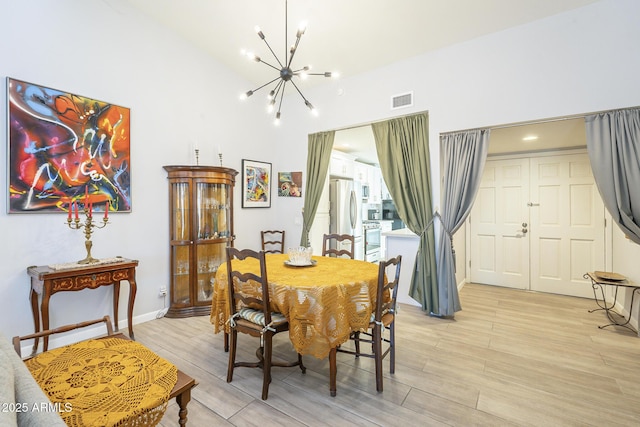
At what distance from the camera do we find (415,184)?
12.1 ft

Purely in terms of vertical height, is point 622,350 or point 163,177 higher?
point 163,177

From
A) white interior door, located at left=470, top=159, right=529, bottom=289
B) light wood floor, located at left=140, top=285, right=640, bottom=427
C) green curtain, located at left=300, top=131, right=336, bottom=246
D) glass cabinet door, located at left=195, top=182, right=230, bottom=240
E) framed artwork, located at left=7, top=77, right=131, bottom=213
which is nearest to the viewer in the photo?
light wood floor, located at left=140, top=285, right=640, bottom=427

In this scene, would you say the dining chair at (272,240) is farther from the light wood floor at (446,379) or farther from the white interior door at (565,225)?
the white interior door at (565,225)

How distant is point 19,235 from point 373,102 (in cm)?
407

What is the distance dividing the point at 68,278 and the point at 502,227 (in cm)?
577

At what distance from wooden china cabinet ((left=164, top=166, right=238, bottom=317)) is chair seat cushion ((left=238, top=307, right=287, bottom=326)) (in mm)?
1695

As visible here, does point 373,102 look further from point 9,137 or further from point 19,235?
point 19,235

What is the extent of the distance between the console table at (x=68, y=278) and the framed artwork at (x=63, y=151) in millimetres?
602

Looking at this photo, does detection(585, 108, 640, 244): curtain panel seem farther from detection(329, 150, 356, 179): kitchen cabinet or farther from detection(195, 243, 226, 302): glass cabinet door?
detection(195, 243, 226, 302): glass cabinet door

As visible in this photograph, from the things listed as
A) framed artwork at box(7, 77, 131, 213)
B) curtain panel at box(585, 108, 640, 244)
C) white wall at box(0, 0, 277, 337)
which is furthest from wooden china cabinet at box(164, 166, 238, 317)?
curtain panel at box(585, 108, 640, 244)

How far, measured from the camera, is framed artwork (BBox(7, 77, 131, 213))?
2.54 m

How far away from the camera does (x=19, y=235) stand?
257 cm

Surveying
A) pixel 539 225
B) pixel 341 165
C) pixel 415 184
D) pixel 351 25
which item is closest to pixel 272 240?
pixel 341 165

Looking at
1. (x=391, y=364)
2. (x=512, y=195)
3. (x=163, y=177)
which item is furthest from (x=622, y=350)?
(x=163, y=177)
